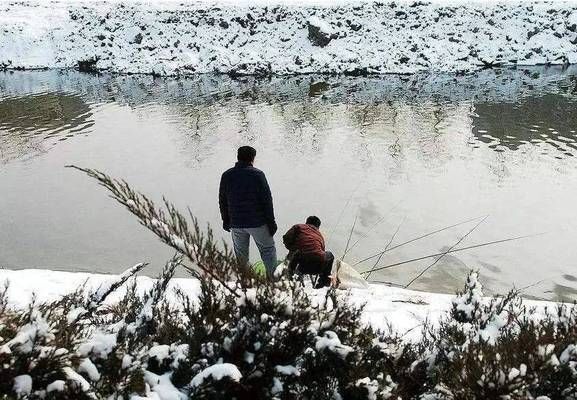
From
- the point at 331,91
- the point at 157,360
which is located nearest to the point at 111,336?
the point at 157,360

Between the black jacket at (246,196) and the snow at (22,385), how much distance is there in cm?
370

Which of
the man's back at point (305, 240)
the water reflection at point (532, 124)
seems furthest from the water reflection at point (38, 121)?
the water reflection at point (532, 124)

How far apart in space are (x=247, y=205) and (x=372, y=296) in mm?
1911

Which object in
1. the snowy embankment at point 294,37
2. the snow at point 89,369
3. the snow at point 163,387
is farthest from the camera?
the snowy embankment at point 294,37

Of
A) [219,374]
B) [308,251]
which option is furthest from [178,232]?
[308,251]

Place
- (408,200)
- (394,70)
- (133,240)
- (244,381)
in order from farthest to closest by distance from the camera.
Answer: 1. (394,70)
2. (408,200)
3. (133,240)
4. (244,381)

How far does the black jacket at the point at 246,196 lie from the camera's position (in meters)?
5.45

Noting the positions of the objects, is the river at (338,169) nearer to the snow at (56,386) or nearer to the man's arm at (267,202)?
the man's arm at (267,202)

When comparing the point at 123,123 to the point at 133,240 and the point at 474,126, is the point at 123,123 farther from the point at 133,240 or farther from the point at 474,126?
the point at 474,126

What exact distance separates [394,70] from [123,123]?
18133 mm

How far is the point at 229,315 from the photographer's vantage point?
2574 mm

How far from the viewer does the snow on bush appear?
202 cm

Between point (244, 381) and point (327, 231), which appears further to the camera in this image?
point (327, 231)

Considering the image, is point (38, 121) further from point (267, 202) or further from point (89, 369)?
point (89, 369)
